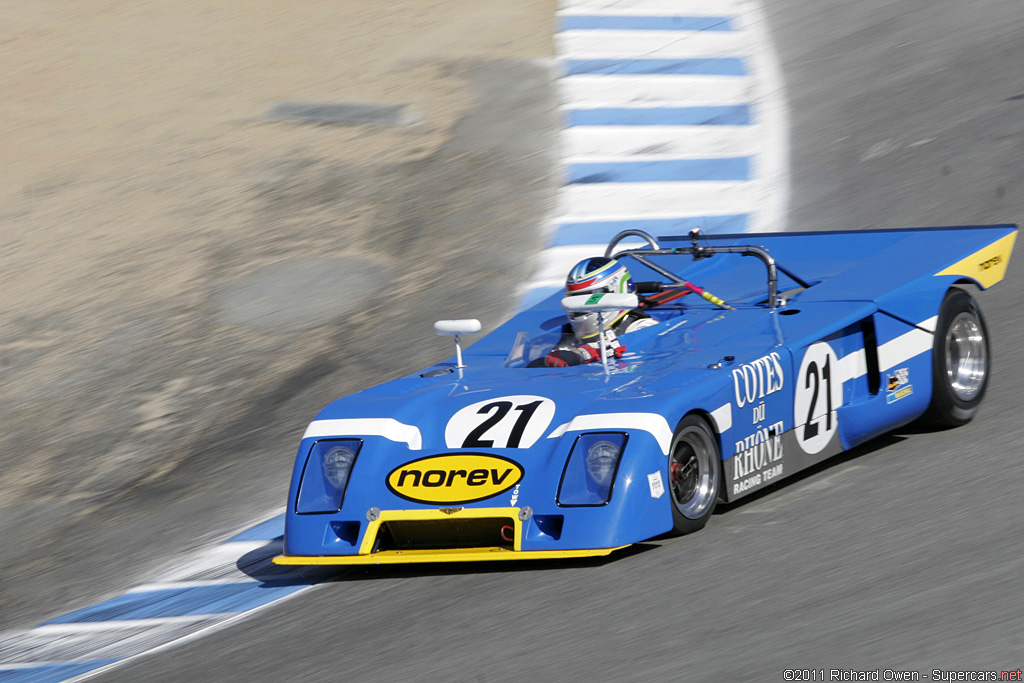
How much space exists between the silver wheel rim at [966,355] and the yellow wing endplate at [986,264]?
9.7 inches

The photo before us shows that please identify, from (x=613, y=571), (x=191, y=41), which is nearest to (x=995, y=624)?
(x=613, y=571)

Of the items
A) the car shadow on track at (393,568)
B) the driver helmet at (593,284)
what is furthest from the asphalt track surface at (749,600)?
the driver helmet at (593,284)

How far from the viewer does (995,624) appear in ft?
15.6

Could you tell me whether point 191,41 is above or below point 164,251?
above

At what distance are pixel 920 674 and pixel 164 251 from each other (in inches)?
→ 369

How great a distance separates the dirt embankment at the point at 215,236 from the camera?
871 cm

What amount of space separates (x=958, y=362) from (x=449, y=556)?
3332 mm

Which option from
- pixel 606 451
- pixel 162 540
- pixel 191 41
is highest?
pixel 191 41

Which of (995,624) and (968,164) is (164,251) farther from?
(995,624)

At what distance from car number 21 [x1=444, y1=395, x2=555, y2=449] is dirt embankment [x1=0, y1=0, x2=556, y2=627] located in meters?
1.99

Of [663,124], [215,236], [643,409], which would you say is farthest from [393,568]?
[663,124]

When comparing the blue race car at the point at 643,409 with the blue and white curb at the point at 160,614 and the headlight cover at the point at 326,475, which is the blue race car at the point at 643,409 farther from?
the blue and white curb at the point at 160,614

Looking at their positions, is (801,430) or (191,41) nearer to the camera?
(801,430)

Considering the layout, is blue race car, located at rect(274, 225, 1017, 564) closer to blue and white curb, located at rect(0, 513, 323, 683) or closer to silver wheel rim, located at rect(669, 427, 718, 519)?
silver wheel rim, located at rect(669, 427, 718, 519)
